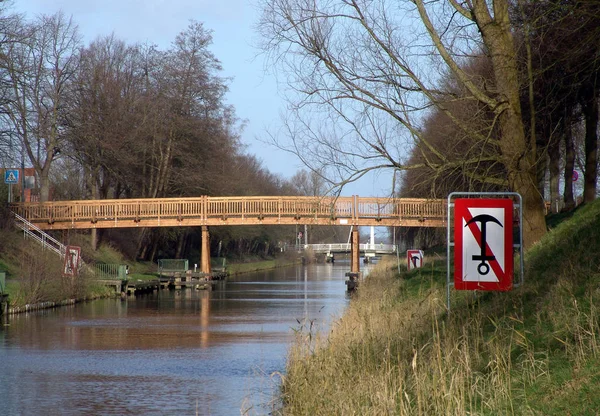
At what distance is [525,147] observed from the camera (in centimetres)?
1714

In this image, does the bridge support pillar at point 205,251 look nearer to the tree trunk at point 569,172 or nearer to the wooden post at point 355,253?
the wooden post at point 355,253

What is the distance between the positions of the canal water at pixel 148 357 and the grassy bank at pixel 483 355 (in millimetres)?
929

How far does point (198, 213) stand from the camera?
50.3 metres

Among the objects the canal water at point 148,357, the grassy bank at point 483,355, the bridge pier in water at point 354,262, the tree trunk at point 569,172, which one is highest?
the tree trunk at point 569,172

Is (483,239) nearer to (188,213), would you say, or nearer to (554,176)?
(554,176)

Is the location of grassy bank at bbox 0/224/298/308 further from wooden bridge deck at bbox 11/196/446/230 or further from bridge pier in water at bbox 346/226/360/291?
bridge pier in water at bbox 346/226/360/291

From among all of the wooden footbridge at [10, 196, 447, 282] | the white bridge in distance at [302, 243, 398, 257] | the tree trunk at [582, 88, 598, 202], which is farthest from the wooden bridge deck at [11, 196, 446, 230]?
the white bridge in distance at [302, 243, 398, 257]

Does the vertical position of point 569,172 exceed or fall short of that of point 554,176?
it falls short

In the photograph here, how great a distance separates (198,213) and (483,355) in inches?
1613

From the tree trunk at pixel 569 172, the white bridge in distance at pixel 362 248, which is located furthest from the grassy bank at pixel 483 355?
the white bridge in distance at pixel 362 248

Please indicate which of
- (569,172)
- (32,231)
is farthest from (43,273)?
(569,172)

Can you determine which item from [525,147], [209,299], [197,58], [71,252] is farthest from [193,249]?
[525,147]

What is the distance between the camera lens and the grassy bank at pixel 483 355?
25.7 ft

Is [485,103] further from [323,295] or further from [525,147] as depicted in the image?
[323,295]
